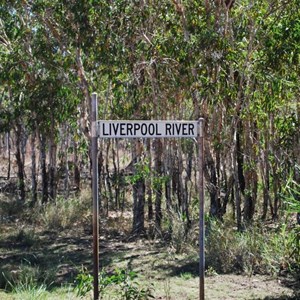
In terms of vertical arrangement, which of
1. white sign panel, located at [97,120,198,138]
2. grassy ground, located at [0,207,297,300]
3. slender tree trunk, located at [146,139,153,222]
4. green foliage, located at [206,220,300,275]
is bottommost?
grassy ground, located at [0,207,297,300]

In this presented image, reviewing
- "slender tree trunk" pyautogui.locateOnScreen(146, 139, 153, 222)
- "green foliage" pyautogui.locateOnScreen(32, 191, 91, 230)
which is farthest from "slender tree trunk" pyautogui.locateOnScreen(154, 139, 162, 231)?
"green foliage" pyautogui.locateOnScreen(32, 191, 91, 230)

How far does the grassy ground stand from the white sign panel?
1638mm

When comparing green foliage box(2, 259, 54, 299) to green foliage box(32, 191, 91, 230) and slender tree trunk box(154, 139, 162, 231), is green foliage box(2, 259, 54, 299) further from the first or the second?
green foliage box(32, 191, 91, 230)

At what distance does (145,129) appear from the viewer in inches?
223

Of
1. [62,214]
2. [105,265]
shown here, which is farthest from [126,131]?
[62,214]

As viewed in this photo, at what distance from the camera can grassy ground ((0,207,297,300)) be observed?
7086 mm

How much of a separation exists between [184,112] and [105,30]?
214 centimetres

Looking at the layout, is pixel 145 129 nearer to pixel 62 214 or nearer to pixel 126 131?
pixel 126 131

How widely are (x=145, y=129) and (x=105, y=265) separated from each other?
12.3 feet

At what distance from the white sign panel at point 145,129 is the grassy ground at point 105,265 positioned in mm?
1638

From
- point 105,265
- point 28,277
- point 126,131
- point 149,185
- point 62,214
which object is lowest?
point 105,265

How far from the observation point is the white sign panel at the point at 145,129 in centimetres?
556

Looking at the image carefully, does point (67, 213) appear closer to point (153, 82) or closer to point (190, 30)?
point (153, 82)

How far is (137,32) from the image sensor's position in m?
9.84
